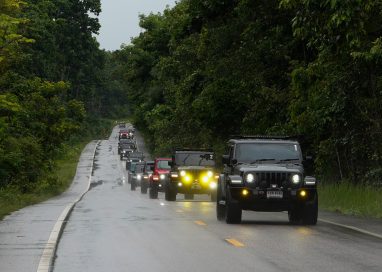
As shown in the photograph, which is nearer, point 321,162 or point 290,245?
point 290,245

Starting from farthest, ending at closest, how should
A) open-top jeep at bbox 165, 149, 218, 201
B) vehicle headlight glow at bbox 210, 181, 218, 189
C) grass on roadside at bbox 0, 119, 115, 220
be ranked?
grass on roadside at bbox 0, 119, 115, 220 < open-top jeep at bbox 165, 149, 218, 201 < vehicle headlight glow at bbox 210, 181, 218, 189

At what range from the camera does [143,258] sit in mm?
13898

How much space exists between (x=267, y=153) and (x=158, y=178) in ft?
76.6

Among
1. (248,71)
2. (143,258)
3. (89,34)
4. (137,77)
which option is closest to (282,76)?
(248,71)

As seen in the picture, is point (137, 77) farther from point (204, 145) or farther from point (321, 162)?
point (321, 162)

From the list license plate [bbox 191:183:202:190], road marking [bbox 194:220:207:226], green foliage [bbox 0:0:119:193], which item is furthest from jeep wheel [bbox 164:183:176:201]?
road marking [bbox 194:220:207:226]

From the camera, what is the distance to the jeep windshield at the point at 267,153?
22.8 m

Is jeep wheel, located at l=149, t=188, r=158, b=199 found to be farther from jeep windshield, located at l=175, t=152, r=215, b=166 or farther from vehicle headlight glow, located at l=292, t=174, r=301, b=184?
vehicle headlight glow, located at l=292, t=174, r=301, b=184

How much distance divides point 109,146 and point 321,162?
11935 centimetres

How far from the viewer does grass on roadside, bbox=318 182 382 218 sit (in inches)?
1005

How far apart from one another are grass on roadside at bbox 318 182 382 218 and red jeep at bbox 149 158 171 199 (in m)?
13.2

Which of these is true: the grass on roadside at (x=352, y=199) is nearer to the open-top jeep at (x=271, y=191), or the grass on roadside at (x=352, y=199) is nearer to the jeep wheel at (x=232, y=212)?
the open-top jeep at (x=271, y=191)

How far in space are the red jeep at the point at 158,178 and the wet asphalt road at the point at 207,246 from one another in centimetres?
2100

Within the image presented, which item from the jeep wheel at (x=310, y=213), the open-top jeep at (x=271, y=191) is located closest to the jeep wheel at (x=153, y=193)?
the open-top jeep at (x=271, y=191)
